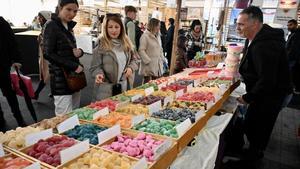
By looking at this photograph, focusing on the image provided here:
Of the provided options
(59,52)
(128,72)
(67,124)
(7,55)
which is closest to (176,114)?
(67,124)

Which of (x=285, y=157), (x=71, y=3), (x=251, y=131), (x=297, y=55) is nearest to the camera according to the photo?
(x=71, y=3)

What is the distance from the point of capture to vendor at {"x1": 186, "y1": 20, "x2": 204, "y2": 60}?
5406 millimetres

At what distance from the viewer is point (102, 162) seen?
124 cm

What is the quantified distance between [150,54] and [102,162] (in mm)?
3336

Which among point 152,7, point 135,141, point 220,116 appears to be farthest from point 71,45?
point 152,7

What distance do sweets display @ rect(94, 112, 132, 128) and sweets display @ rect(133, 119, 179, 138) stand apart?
77 mm

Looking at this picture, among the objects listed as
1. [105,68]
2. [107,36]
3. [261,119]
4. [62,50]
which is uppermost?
[107,36]

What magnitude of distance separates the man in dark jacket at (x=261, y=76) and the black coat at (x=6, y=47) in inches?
111

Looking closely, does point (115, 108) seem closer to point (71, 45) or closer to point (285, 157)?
point (71, 45)

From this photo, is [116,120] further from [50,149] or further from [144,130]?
[50,149]

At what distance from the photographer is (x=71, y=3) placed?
7.83ft

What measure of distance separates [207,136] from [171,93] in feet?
1.99

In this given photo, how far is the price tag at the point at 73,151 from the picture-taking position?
4.02 ft

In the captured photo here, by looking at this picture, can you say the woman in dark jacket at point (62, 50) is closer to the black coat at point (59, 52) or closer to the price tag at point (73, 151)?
the black coat at point (59, 52)
